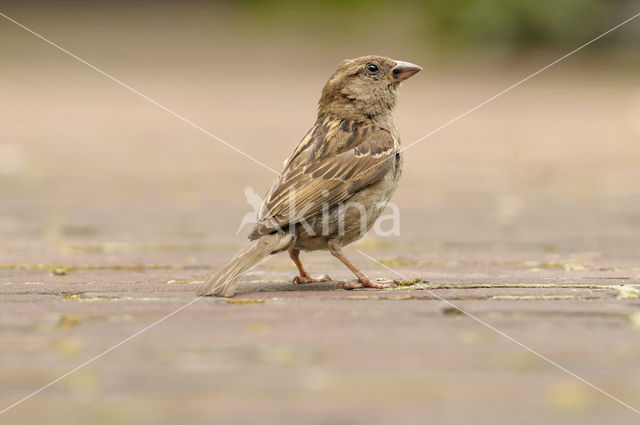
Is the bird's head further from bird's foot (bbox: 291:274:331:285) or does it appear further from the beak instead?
bird's foot (bbox: 291:274:331:285)

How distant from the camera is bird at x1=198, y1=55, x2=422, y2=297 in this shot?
11.6 feet

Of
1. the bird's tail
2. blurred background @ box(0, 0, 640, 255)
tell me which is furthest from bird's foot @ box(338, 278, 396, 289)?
blurred background @ box(0, 0, 640, 255)

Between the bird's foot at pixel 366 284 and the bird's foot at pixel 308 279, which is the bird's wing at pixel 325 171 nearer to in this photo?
the bird's foot at pixel 308 279

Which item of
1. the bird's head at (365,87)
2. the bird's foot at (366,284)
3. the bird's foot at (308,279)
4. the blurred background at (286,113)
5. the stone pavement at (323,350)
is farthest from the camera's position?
the blurred background at (286,113)

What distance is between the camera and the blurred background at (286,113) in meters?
5.37

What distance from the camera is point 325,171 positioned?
12.4 ft

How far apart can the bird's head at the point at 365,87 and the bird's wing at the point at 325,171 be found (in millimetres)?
A: 166

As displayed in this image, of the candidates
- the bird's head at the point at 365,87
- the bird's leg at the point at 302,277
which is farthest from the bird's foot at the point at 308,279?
the bird's head at the point at 365,87

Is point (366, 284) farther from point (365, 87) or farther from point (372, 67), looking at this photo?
point (372, 67)

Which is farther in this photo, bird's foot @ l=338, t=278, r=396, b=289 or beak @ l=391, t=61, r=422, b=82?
beak @ l=391, t=61, r=422, b=82

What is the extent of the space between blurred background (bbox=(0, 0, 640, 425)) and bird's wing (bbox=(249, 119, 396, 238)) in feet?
1.06

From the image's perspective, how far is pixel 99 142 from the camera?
8945 mm

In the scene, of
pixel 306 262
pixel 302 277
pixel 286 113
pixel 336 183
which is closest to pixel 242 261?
pixel 302 277

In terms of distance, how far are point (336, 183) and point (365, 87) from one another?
0.75 metres
